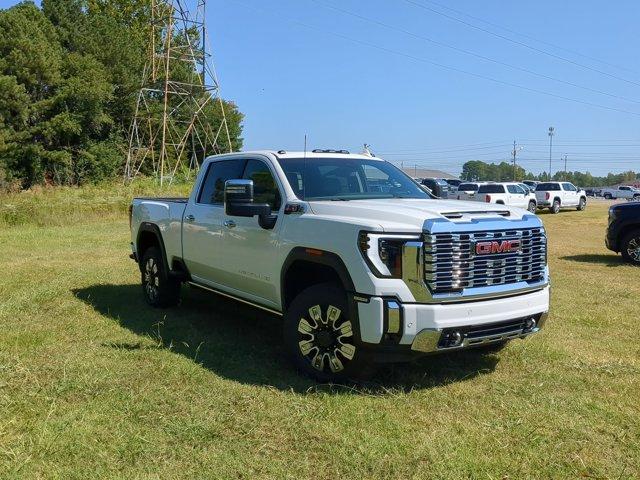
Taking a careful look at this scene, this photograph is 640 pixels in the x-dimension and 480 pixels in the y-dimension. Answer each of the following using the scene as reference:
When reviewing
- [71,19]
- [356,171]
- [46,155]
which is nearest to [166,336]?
[356,171]

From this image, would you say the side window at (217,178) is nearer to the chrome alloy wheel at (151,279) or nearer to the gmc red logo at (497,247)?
the chrome alloy wheel at (151,279)

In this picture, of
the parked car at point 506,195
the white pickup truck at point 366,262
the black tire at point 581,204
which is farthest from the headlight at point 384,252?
the black tire at point 581,204

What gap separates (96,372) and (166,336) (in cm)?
135

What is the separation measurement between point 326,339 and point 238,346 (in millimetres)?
1495

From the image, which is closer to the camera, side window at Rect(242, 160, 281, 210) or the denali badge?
the denali badge

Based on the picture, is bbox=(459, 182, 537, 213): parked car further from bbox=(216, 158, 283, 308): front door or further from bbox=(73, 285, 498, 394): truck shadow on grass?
bbox=(216, 158, 283, 308): front door

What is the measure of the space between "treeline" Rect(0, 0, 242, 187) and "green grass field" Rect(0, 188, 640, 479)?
33.5 metres

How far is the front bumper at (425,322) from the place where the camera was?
4.22 metres

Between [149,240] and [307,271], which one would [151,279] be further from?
[307,271]

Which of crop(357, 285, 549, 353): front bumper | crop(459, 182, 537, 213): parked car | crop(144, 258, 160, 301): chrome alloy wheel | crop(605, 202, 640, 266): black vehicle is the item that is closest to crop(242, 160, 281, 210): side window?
crop(357, 285, 549, 353): front bumper

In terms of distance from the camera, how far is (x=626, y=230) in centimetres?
1194

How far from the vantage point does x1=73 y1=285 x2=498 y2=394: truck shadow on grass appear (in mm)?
4883

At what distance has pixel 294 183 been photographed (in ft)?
17.8

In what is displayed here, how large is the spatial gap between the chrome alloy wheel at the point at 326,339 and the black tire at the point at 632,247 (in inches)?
365
